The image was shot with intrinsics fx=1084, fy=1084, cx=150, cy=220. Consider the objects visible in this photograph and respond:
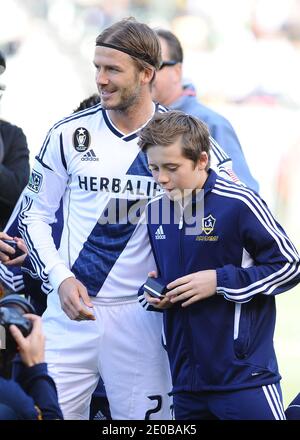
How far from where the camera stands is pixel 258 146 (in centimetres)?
1380

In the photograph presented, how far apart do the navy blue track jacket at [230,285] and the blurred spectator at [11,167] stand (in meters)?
1.53

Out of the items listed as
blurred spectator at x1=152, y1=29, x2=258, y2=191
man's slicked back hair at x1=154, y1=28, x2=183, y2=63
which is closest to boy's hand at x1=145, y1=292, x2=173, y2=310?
blurred spectator at x1=152, y1=29, x2=258, y2=191

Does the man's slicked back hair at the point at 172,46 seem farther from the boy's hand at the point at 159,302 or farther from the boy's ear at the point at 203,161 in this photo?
the boy's hand at the point at 159,302

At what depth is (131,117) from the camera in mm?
4324

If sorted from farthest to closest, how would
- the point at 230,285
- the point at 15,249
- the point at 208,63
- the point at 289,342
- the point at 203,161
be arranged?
1. the point at 208,63
2. the point at 289,342
3. the point at 15,249
4. the point at 203,161
5. the point at 230,285

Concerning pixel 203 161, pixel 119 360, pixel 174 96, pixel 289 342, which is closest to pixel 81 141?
pixel 203 161

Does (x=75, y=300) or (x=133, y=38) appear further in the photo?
(x=133, y=38)

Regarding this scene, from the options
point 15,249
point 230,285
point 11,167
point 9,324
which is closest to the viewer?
point 9,324

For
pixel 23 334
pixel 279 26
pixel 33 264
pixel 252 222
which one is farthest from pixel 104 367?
pixel 279 26

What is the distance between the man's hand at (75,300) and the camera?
403cm

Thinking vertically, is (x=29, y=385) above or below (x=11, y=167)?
below

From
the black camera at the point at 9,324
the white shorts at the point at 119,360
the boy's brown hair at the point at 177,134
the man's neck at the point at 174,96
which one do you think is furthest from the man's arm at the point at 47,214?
the man's neck at the point at 174,96

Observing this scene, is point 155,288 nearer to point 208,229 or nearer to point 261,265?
point 208,229

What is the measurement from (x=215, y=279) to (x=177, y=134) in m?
0.55
